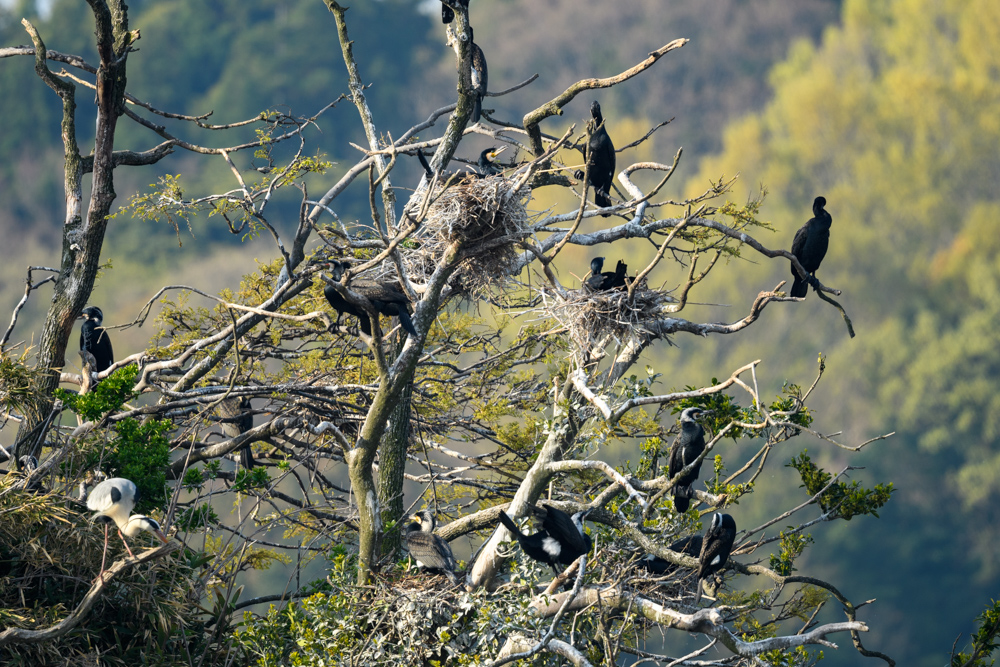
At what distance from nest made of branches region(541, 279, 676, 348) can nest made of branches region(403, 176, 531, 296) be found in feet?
1.20

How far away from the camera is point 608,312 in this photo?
235 inches

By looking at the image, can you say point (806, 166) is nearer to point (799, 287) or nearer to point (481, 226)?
point (799, 287)

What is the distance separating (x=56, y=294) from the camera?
710 centimetres

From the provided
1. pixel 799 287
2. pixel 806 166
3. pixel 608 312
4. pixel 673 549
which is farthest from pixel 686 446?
pixel 806 166

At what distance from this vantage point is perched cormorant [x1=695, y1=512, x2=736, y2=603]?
5562mm

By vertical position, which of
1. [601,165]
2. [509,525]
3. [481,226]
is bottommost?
[509,525]

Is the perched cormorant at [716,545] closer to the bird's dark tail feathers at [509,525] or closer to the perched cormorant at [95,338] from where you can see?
the bird's dark tail feathers at [509,525]

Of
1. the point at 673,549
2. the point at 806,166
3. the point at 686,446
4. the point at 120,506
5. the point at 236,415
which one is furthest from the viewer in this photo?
the point at 806,166

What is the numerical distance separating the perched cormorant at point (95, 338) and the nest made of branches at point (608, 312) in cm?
386

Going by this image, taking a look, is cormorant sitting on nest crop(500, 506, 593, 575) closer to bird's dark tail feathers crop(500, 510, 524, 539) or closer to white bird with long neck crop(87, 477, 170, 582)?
bird's dark tail feathers crop(500, 510, 524, 539)

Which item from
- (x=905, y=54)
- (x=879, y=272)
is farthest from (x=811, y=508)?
(x=905, y=54)

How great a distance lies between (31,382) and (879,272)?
2754 cm

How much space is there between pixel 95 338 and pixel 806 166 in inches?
1189

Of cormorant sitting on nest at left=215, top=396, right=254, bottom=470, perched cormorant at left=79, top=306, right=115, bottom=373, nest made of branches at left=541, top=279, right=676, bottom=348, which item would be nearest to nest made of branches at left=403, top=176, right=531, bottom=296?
nest made of branches at left=541, top=279, right=676, bottom=348
